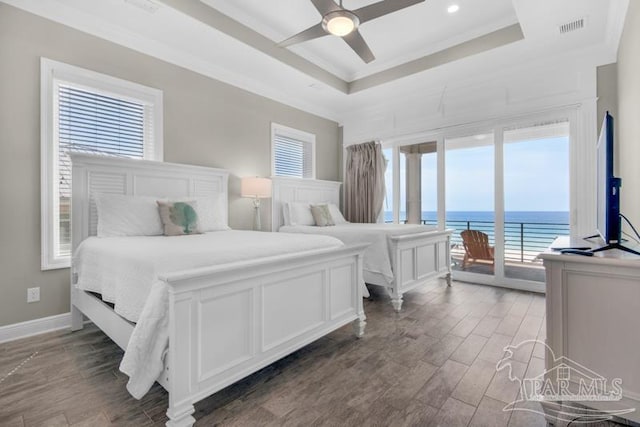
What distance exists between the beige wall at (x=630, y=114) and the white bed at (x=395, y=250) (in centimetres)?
175

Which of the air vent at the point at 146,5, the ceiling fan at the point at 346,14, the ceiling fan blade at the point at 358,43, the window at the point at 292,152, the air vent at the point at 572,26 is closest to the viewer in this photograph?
the ceiling fan at the point at 346,14

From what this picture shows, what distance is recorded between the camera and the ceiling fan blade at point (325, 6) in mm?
2388

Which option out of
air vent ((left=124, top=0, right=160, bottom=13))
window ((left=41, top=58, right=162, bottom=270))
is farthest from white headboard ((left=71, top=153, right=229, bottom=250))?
air vent ((left=124, top=0, right=160, bottom=13))

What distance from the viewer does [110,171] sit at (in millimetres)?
2879

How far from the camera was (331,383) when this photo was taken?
1840 mm

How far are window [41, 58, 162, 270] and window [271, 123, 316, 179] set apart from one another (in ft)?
5.74

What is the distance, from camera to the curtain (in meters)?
5.16

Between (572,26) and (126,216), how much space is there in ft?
15.0

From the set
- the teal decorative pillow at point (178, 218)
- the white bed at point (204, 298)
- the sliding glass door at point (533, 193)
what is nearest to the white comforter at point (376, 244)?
the white bed at point (204, 298)

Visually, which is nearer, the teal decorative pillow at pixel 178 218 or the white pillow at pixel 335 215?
the teal decorative pillow at pixel 178 218

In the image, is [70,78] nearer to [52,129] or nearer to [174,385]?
[52,129]

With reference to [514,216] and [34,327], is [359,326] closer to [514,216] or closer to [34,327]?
[34,327]

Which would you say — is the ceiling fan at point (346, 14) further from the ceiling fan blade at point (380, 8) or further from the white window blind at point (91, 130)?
the white window blind at point (91, 130)
